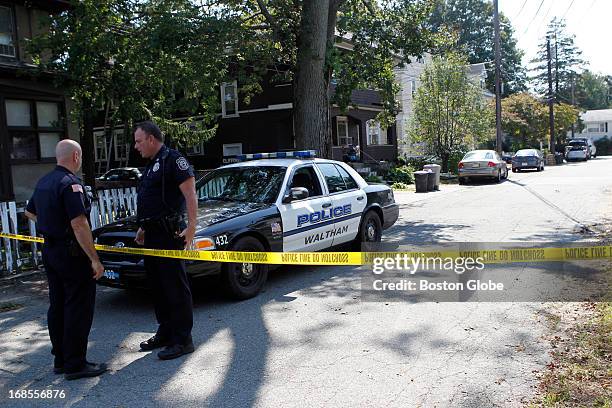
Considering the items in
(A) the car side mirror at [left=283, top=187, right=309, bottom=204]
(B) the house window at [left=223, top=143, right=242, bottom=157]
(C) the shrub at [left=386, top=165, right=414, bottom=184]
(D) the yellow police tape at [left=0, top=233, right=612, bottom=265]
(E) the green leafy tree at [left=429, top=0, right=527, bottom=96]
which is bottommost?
(D) the yellow police tape at [left=0, top=233, right=612, bottom=265]

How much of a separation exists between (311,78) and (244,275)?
311 inches

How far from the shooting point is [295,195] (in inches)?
283

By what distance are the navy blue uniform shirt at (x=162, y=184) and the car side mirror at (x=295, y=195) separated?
8.19 ft

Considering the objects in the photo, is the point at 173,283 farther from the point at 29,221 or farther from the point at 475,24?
the point at 475,24

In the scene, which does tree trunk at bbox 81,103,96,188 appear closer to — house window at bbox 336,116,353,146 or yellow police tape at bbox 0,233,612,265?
yellow police tape at bbox 0,233,612,265

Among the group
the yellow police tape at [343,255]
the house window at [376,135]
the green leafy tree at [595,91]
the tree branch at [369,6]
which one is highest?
the green leafy tree at [595,91]

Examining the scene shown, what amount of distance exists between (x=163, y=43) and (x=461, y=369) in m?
11.0

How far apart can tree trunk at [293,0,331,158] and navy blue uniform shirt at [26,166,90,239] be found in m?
9.20

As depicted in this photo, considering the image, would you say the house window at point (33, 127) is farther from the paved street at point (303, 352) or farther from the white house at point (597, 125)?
the white house at point (597, 125)

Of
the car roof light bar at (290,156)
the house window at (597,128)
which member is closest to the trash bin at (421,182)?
the car roof light bar at (290,156)

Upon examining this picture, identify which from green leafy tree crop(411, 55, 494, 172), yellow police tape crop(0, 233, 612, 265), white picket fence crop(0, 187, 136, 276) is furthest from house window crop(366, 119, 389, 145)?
yellow police tape crop(0, 233, 612, 265)

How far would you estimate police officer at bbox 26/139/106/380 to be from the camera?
4340mm

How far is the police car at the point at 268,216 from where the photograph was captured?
6.14 meters

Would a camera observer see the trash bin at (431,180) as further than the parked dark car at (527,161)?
No
